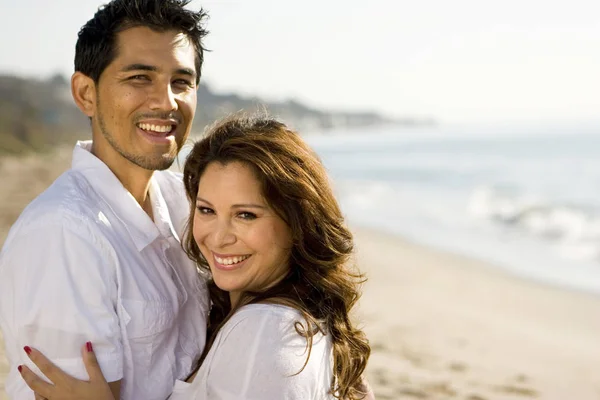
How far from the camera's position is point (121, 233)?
8.93 ft

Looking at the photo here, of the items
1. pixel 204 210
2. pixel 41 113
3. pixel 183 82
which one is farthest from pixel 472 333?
pixel 41 113

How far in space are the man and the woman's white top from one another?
359mm

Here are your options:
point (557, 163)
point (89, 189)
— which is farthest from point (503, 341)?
point (557, 163)

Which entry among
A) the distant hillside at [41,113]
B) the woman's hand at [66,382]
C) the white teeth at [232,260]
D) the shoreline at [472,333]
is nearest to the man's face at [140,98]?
the white teeth at [232,260]

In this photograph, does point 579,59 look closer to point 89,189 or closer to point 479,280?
point 479,280

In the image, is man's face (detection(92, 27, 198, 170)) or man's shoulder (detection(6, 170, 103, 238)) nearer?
man's shoulder (detection(6, 170, 103, 238))

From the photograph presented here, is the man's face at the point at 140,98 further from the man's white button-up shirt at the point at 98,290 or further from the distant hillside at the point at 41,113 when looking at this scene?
the distant hillside at the point at 41,113

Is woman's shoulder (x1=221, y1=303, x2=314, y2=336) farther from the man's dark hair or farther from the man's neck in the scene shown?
the man's dark hair

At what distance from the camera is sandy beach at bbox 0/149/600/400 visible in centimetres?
577

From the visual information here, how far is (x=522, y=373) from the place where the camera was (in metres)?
6.19

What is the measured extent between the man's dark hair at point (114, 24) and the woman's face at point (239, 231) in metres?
0.70

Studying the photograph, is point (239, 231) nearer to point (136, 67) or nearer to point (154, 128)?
point (154, 128)

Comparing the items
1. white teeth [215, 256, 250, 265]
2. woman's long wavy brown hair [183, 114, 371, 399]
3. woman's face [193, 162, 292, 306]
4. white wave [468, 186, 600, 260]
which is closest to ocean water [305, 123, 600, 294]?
white wave [468, 186, 600, 260]

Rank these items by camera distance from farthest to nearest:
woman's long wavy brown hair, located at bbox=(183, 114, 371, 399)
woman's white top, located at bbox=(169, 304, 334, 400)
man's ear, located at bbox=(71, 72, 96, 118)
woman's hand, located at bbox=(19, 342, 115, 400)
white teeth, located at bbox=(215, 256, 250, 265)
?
man's ear, located at bbox=(71, 72, 96, 118) < white teeth, located at bbox=(215, 256, 250, 265) < woman's long wavy brown hair, located at bbox=(183, 114, 371, 399) < woman's hand, located at bbox=(19, 342, 115, 400) < woman's white top, located at bbox=(169, 304, 334, 400)
